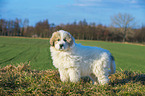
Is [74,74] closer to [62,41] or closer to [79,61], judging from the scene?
[79,61]

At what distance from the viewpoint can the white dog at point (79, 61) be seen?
445cm

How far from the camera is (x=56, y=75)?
560 cm

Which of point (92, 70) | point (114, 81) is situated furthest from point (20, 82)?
point (114, 81)

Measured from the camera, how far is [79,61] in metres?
4.54

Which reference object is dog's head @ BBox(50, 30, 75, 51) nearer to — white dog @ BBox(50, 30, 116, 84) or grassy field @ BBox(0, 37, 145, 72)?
white dog @ BBox(50, 30, 116, 84)

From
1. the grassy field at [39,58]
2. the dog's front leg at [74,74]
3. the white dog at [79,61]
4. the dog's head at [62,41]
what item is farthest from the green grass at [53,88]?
the grassy field at [39,58]

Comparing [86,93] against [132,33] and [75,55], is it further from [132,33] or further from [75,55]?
[132,33]

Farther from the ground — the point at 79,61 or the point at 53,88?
the point at 79,61

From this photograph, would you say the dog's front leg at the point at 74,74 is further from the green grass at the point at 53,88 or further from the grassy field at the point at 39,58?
the grassy field at the point at 39,58

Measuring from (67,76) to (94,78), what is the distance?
0.95 meters

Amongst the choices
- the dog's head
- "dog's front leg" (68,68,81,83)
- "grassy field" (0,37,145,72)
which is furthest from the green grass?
"grassy field" (0,37,145,72)

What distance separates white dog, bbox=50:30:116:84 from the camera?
445cm

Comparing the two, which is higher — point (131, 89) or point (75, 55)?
point (75, 55)

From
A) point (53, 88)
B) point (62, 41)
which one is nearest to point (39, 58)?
point (53, 88)
